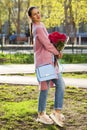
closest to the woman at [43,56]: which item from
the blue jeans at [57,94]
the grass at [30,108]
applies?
the blue jeans at [57,94]

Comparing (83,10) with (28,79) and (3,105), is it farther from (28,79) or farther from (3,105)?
(3,105)

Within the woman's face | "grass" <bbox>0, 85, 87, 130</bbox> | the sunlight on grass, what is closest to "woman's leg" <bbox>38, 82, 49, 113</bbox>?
"grass" <bbox>0, 85, 87, 130</bbox>

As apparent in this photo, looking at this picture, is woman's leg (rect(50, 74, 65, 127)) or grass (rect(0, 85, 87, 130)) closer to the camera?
grass (rect(0, 85, 87, 130))

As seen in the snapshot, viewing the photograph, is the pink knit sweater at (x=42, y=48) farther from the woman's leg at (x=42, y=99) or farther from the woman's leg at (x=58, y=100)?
the woman's leg at (x=58, y=100)

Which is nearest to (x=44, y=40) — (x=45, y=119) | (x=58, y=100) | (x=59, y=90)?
(x=59, y=90)

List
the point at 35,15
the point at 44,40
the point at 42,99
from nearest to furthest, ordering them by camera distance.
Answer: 1. the point at 44,40
2. the point at 35,15
3. the point at 42,99

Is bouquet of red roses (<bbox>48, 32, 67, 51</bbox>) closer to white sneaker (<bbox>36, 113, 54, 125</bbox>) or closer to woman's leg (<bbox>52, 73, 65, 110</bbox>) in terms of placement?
woman's leg (<bbox>52, 73, 65, 110</bbox>)

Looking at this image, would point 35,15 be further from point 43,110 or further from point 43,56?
point 43,110

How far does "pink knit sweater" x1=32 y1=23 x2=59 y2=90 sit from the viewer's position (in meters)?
6.47

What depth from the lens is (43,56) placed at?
6504 millimetres

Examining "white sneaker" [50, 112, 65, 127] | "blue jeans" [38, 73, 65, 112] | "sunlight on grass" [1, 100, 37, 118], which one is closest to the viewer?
"white sneaker" [50, 112, 65, 127]

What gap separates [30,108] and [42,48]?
1.60 metres

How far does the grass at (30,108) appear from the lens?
6.54 m

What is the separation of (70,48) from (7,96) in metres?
19.3
